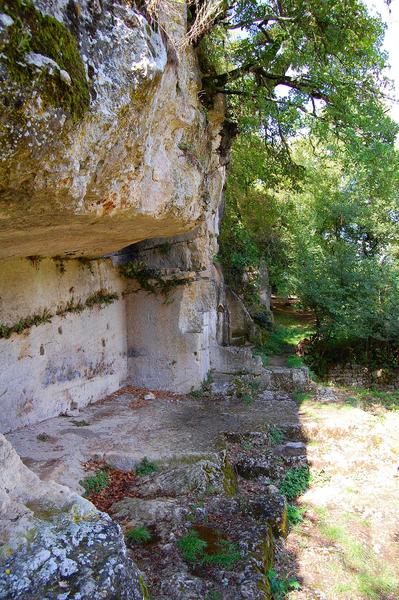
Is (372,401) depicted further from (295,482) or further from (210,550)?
(210,550)

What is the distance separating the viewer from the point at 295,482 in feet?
22.5

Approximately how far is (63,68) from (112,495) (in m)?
4.50

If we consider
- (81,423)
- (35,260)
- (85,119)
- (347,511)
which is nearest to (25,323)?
(35,260)

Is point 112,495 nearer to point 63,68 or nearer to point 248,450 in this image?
point 248,450

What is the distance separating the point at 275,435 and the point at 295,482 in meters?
1.21

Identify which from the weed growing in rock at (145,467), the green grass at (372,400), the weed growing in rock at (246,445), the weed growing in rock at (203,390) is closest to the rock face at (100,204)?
the weed growing in rock at (203,390)

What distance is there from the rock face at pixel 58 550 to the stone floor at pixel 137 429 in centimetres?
185

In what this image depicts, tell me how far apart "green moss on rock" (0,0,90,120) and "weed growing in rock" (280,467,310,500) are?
5497 mm

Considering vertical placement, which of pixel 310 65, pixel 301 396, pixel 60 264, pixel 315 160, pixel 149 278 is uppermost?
pixel 315 160

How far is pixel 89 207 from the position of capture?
482 centimetres

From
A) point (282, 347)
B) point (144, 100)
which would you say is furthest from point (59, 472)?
point (282, 347)

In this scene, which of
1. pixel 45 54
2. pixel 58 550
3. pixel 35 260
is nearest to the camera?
pixel 58 550

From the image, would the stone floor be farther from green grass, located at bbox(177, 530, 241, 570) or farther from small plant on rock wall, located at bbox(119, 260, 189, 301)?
small plant on rock wall, located at bbox(119, 260, 189, 301)

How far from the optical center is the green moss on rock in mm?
3078
